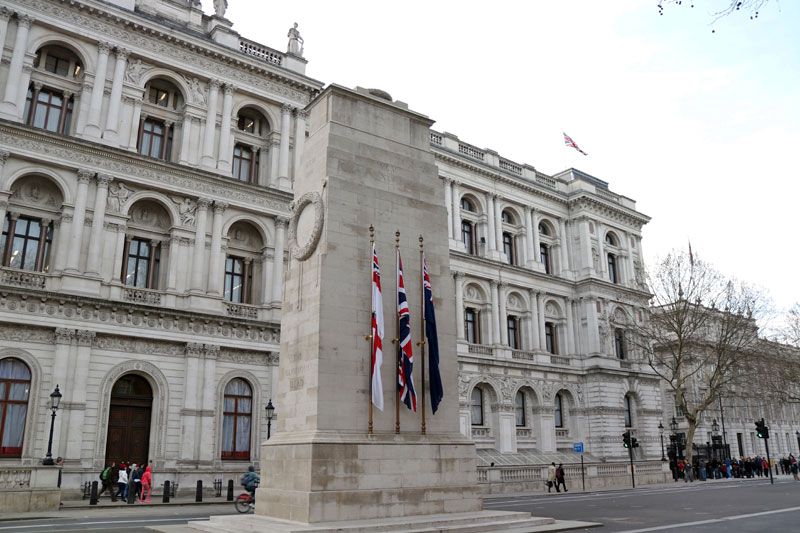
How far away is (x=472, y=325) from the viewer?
4691cm

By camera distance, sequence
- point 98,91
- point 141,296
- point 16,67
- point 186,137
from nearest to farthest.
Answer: point 16,67
point 141,296
point 98,91
point 186,137

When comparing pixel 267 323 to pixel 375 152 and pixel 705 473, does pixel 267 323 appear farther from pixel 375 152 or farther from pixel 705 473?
pixel 705 473

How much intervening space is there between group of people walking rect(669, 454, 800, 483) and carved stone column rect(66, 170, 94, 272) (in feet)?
129

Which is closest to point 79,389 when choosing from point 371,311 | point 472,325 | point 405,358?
point 371,311

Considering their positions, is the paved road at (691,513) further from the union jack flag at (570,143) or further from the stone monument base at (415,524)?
the union jack flag at (570,143)

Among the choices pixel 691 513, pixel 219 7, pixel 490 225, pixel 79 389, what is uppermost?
pixel 219 7

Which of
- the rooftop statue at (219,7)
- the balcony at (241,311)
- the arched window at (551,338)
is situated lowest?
the balcony at (241,311)

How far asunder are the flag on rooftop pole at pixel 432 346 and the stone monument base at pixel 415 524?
2.56 meters

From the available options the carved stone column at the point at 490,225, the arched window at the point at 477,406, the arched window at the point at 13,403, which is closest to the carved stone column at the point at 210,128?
the arched window at the point at 13,403

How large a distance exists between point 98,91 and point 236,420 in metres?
17.5

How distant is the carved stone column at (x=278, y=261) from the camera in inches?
1342

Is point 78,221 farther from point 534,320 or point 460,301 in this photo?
point 534,320

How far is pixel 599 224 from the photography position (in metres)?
55.2

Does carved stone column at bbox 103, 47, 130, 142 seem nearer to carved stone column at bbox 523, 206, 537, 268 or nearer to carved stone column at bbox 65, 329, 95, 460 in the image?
carved stone column at bbox 65, 329, 95, 460
